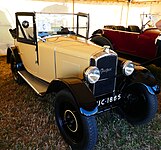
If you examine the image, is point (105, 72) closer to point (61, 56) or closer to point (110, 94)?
point (110, 94)

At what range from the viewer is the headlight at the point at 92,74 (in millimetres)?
1924

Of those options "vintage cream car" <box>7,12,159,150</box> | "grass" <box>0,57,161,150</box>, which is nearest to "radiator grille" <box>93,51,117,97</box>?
"vintage cream car" <box>7,12,159,150</box>

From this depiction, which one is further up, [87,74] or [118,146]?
[87,74]

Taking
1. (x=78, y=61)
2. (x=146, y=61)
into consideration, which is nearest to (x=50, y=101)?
(x=78, y=61)

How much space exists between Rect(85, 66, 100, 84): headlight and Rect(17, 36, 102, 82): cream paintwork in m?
0.20

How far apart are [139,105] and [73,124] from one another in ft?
3.18

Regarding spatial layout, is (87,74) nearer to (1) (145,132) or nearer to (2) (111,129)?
(2) (111,129)

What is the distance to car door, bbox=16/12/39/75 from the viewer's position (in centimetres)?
292

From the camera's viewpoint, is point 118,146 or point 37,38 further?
point 37,38

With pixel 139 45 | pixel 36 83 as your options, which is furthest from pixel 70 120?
pixel 139 45

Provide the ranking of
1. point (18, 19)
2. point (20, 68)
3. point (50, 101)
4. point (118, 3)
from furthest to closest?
1. point (118, 3)
2. point (20, 68)
3. point (18, 19)
4. point (50, 101)

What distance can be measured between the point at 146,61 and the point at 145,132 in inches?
102

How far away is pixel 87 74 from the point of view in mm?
1924

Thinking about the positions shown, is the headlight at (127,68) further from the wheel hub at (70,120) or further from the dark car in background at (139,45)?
the dark car in background at (139,45)
